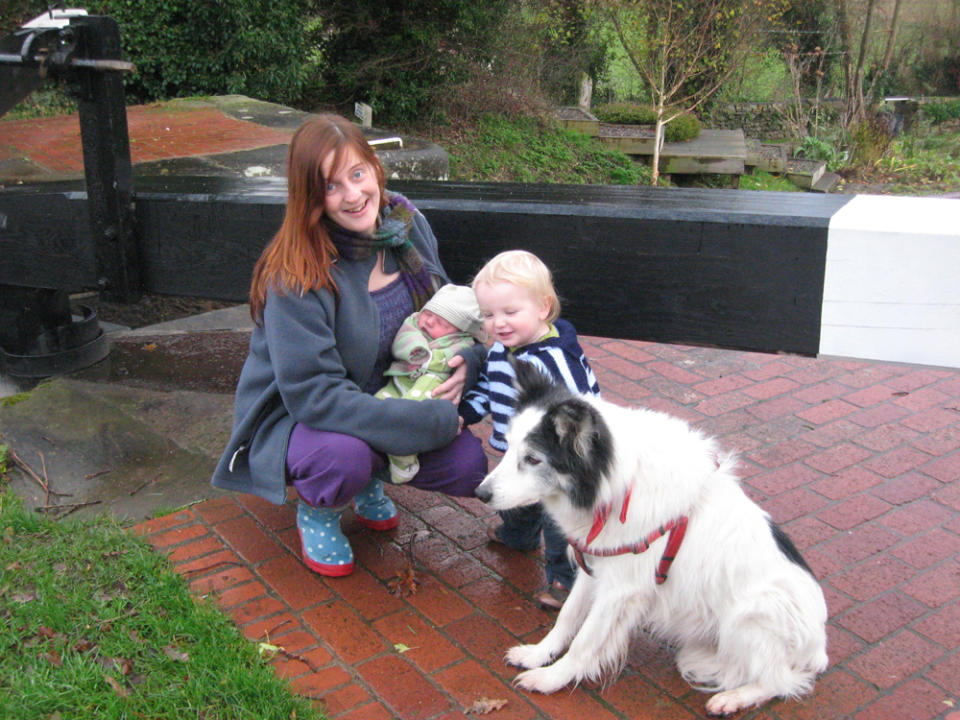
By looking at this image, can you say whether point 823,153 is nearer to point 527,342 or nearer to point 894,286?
point 894,286

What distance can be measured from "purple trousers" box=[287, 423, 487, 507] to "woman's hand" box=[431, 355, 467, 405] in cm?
16

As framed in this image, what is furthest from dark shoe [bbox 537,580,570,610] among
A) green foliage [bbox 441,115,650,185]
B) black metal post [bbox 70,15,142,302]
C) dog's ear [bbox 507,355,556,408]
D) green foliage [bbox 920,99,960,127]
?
green foliage [bbox 920,99,960,127]

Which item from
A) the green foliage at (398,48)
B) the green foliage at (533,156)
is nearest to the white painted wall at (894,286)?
the green foliage at (533,156)

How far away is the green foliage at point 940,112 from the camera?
18.7 m

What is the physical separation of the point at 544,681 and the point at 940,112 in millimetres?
19617

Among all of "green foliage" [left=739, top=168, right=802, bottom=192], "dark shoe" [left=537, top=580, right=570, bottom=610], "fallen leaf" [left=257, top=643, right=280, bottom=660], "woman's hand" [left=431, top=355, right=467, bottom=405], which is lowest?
"dark shoe" [left=537, top=580, right=570, bottom=610]

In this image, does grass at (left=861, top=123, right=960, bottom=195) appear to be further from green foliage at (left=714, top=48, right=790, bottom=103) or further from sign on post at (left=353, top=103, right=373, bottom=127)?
sign on post at (left=353, top=103, right=373, bottom=127)

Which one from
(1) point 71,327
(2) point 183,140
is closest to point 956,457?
(1) point 71,327

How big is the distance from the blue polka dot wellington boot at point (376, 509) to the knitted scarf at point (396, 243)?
0.79 m

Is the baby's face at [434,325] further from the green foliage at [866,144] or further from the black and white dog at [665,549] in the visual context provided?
the green foliage at [866,144]

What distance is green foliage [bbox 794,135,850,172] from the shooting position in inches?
583

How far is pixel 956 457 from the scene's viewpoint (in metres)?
4.13

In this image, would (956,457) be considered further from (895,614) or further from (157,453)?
(157,453)

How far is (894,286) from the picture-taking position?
280 centimetres
